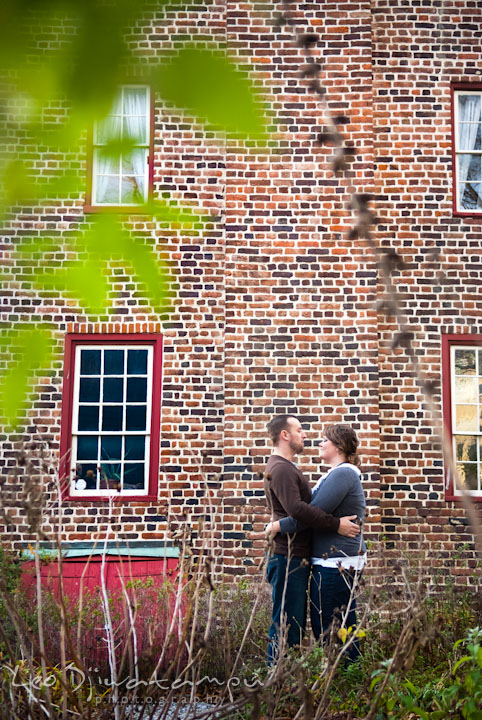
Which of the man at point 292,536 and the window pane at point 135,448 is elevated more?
the window pane at point 135,448

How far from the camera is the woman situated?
5094mm

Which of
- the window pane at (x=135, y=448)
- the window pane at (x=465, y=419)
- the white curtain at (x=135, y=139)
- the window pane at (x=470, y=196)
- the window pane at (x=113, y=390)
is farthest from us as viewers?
the window pane at (x=470, y=196)

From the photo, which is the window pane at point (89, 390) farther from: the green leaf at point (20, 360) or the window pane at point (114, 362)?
the green leaf at point (20, 360)

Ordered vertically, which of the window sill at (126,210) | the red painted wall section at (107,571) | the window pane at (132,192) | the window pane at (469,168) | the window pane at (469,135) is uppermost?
the window pane at (469,135)

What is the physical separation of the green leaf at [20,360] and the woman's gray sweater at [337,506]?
377cm

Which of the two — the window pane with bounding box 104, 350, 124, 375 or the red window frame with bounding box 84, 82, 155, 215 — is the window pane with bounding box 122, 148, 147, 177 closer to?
the red window frame with bounding box 84, 82, 155, 215

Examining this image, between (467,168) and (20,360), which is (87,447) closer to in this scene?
(467,168)

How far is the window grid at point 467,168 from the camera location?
9711 millimetres

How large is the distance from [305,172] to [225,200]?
0.94 metres

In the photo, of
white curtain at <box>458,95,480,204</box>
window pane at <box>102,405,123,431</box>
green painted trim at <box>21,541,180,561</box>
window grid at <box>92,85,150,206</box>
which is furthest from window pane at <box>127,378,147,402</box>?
window grid at <box>92,85,150,206</box>

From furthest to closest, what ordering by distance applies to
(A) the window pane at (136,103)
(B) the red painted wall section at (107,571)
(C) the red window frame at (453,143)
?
(C) the red window frame at (453,143)
(B) the red painted wall section at (107,571)
(A) the window pane at (136,103)

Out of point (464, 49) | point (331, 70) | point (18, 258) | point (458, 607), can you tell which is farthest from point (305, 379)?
point (18, 258)

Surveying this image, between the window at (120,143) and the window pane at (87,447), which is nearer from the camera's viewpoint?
the window at (120,143)

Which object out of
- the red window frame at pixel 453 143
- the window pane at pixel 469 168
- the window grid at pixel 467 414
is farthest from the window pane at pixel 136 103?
the window pane at pixel 469 168
